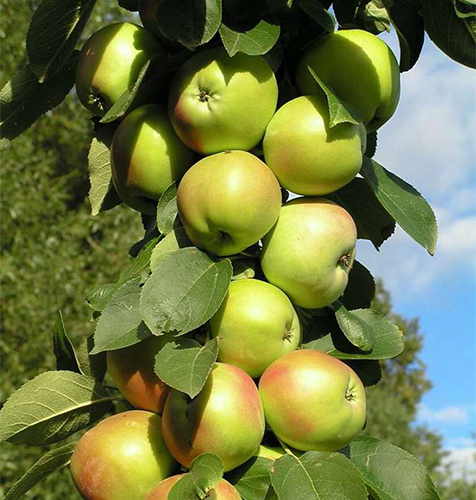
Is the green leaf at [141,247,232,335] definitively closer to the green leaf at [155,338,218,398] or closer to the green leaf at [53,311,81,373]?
the green leaf at [155,338,218,398]

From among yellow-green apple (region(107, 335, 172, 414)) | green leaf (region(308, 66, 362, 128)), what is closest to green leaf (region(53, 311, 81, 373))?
yellow-green apple (region(107, 335, 172, 414))

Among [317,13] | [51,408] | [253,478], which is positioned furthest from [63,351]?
[317,13]

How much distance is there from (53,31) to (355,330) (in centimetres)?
56

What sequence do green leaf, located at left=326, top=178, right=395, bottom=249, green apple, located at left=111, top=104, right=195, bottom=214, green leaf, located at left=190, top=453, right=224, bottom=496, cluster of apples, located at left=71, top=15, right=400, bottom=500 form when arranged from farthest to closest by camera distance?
green leaf, located at left=326, top=178, right=395, bottom=249 → green apple, located at left=111, top=104, right=195, bottom=214 → cluster of apples, located at left=71, top=15, right=400, bottom=500 → green leaf, located at left=190, top=453, right=224, bottom=496

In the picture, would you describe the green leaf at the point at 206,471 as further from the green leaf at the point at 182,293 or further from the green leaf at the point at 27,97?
the green leaf at the point at 27,97

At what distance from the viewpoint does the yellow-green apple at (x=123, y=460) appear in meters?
0.78

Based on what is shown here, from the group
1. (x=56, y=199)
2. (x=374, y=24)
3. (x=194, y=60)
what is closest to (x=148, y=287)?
(x=194, y=60)

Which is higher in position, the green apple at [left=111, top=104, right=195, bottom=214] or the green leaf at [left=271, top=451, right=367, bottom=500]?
the green apple at [left=111, top=104, right=195, bottom=214]

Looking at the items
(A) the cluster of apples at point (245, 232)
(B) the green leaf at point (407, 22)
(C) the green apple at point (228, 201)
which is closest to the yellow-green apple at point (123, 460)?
(A) the cluster of apples at point (245, 232)

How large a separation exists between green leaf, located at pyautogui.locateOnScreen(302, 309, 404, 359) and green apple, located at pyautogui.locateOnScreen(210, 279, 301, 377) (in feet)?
0.25

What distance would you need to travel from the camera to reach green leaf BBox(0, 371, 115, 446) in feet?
2.82

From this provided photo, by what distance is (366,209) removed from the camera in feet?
3.27

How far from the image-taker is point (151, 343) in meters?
0.82

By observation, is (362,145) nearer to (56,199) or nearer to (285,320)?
(285,320)
